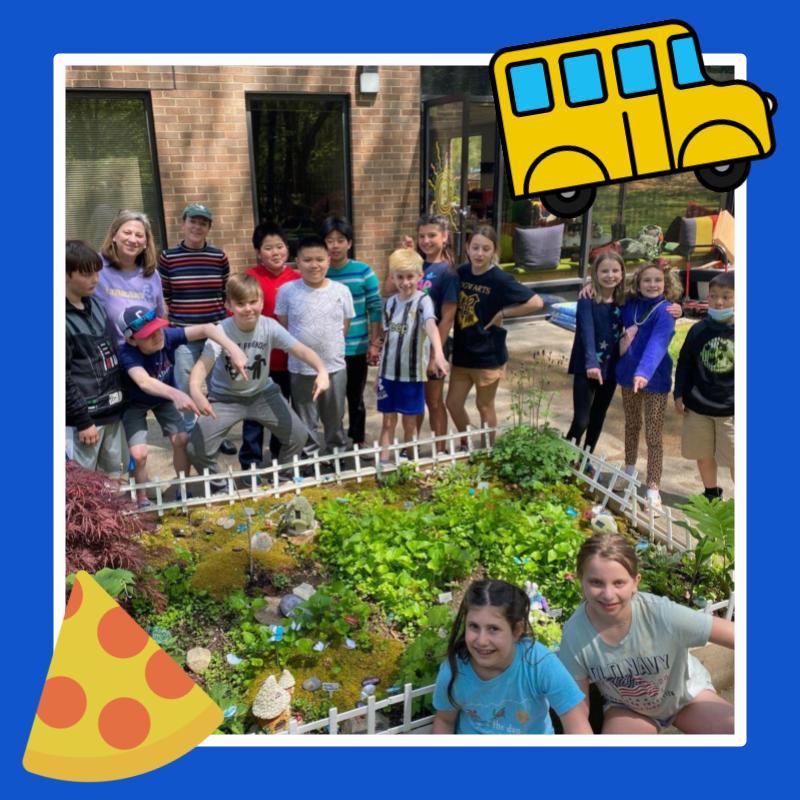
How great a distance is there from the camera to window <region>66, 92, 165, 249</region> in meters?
6.44

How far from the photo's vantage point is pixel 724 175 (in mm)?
2828

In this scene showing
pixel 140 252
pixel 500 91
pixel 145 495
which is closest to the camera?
pixel 500 91

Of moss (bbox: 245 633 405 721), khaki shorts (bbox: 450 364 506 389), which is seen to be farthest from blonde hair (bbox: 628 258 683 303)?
moss (bbox: 245 633 405 721)

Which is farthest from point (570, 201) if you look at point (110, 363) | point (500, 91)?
point (110, 363)

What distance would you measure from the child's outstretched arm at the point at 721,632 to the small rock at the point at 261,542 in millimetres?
2512

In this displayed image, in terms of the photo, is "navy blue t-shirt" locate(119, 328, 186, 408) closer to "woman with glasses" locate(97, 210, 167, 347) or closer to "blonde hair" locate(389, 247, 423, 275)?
"woman with glasses" locate(97, 210, 167, 347)

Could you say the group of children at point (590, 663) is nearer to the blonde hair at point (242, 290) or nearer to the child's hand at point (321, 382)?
the child's hand at point (321, 382)

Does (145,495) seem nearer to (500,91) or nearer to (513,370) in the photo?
(500,91)

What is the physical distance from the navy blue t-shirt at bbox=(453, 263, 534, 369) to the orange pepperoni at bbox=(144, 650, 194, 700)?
3.02 m

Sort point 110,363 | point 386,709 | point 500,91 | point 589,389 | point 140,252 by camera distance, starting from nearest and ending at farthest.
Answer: point 500,91 → point 386,709 → point 110,363 → point 140,252 → point 589,389

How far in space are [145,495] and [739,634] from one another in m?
3.49

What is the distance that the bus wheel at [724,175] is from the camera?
2.81m

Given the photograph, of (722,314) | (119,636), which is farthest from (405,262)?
(119,636)

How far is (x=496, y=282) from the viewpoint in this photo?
4.95 m
